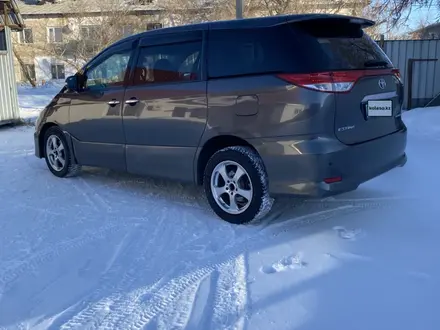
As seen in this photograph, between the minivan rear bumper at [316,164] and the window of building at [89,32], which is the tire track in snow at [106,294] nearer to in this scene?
the minivan rear bumper at [316,164]

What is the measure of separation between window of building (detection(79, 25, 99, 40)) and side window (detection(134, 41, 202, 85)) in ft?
81.1

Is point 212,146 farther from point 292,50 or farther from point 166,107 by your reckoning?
point 292,50

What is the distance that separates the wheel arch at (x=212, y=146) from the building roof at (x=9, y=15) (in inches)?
339

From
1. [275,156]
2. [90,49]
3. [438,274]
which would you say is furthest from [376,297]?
[90,49]

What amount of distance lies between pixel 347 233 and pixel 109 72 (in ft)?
10.9

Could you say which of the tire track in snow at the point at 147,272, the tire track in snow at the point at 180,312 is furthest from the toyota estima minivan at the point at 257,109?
the tire track in snow at the point at 180,312

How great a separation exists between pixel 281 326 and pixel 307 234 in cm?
143

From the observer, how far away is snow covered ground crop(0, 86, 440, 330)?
2863 millimetres

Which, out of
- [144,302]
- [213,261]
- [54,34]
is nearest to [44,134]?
[213,261]

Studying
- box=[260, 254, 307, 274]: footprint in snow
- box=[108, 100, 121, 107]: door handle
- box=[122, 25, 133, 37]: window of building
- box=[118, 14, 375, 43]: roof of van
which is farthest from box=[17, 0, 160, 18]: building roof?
box=[260, 254, 307, 274]: footprint in snow

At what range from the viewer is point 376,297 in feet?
9.80

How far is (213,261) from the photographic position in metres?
3.60

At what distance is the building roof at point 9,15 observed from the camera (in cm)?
1095

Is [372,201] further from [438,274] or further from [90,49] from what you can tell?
[90,49]
